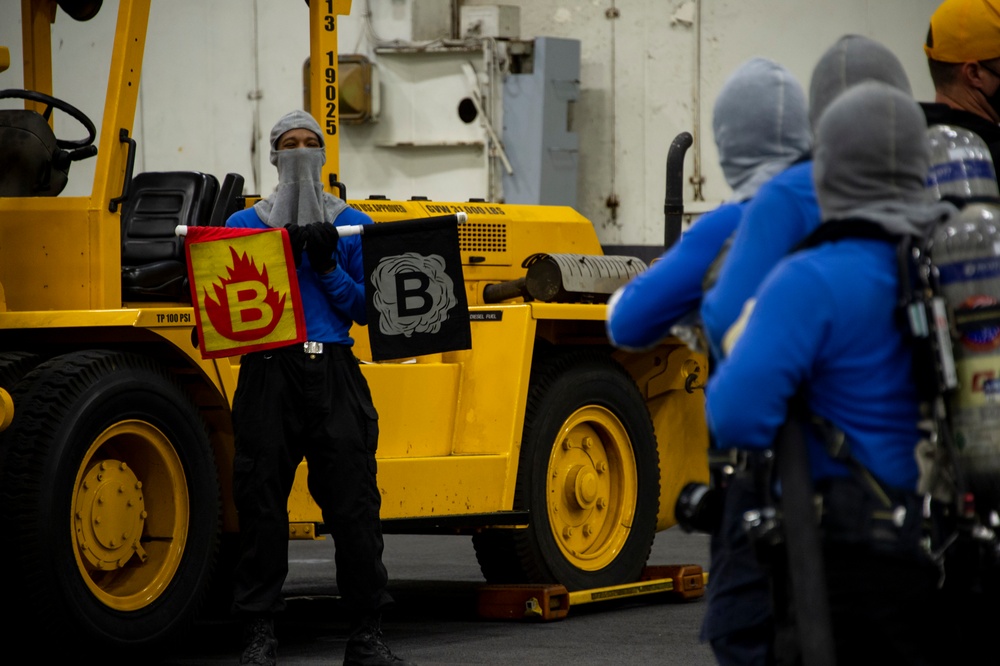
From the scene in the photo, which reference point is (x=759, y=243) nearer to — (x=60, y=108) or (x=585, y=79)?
(x=60, y=108)

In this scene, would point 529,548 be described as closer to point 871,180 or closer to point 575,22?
point 871,180

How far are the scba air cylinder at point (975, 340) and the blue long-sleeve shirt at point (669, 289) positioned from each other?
1.93 ft

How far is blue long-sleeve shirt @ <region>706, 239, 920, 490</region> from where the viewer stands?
9.21 feet

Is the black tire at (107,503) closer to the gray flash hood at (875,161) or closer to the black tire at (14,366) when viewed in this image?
the black tire at (14,366)

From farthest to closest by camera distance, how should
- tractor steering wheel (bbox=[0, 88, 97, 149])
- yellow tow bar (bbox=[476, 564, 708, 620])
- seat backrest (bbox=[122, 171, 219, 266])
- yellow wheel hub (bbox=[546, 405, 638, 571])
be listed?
yellow wheel hub (bbox=[546, 405, 638, 571]) → yellow tow bar (bbox=[476, 564, 708, 620]) → seat backrest (bbox=[122, 171, 219, 266]) → tractor steering wheel (bbox=[0, 88, 97, 149])

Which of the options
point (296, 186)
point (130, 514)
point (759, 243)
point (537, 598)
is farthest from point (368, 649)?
point (759, 243)

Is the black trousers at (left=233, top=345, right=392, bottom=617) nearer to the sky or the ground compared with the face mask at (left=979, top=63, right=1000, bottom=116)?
nearer to the ground

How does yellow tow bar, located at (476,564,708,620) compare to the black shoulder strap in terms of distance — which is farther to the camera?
yellow tow bar, located at (476,564,708,620)

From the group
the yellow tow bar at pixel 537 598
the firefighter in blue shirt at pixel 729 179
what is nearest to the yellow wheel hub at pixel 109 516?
the yellow tow bar at pixel 537 598

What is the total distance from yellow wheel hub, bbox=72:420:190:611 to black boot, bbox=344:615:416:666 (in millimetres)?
755

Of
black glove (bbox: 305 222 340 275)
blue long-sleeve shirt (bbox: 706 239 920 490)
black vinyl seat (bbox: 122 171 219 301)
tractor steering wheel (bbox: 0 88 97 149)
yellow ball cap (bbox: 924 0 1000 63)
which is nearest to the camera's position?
blue long-sleeve shirt (bbox: 706 239 920 490)

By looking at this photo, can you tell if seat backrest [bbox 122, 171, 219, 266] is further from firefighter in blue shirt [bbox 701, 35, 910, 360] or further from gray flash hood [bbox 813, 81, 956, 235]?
gray flash hood [bbox 813, 81, 956, 235]

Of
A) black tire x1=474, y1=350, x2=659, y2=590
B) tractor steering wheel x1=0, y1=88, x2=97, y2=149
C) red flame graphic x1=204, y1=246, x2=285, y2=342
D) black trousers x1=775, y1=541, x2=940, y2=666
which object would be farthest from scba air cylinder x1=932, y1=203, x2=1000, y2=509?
black tire x1=474, y1=350, x2=659, y2=590

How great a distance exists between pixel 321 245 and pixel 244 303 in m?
0.36
